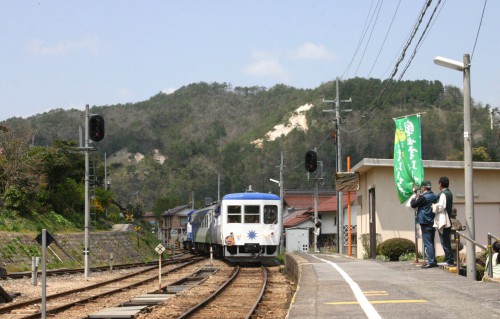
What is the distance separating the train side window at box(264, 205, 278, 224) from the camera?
31453mm

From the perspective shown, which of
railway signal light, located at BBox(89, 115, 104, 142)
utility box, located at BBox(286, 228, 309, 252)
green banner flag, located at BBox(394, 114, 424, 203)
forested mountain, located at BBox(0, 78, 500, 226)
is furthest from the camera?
utility box, located at BBox(286, 228, 309, 252)

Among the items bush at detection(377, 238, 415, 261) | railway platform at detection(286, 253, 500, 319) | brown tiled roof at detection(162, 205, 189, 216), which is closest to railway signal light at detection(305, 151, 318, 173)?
bush at detection(377, 238, 415, 261)

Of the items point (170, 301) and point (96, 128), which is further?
point (96, 128)

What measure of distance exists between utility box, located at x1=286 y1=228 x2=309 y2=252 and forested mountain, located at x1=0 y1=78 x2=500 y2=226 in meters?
7.54

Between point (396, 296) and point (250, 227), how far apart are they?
20.5 meters

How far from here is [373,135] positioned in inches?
3521

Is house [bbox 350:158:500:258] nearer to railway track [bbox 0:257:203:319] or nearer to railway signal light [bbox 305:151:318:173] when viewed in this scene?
railway signal light [bbox 305:151:318:173]

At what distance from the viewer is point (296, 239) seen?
176 feet

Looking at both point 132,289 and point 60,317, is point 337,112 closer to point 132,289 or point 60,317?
point 132,289

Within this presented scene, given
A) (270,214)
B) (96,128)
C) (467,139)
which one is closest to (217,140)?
(270,214)

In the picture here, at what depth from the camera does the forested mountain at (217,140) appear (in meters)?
46.8

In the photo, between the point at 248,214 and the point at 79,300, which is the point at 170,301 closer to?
the point at 79,300

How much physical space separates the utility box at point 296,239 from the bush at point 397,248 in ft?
108

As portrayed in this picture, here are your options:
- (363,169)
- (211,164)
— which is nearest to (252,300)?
(363,169)
